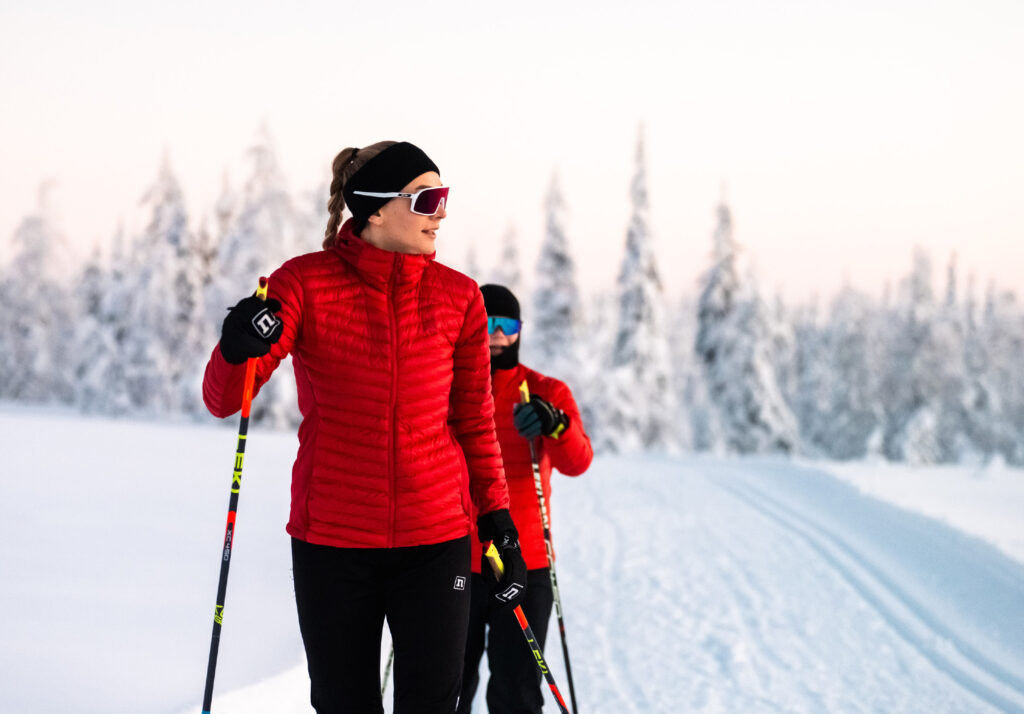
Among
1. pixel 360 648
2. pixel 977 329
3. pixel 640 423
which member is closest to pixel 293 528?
pixel 360 648

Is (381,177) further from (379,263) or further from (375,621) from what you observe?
(375,621)

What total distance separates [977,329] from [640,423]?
2904cm

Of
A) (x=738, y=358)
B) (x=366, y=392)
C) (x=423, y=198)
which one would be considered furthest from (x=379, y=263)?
(x=738, y=358)

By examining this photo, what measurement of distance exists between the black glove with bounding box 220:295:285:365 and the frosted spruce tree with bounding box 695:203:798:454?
3694cm

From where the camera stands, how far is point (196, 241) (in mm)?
39500

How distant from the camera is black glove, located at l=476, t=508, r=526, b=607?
3088 millimetres

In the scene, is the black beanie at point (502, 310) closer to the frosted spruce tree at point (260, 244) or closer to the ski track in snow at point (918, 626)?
the ski track in snow at point (918, 626)

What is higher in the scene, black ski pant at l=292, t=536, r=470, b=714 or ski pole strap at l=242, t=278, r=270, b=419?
ski pole strap at l=242, t=278, r=270, b=419

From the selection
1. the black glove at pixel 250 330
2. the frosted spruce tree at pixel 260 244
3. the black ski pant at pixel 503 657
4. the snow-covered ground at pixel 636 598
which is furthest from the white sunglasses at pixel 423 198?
the frosted spruce tree at pixel 260 244

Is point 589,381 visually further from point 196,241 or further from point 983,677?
point 983,677

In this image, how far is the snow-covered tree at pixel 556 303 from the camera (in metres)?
34.0

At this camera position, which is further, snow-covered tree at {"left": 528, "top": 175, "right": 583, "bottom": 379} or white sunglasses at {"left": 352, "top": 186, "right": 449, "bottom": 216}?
snow-covered tree at {"left": 528, "top": 175, "right": 583, "bottom": 379}

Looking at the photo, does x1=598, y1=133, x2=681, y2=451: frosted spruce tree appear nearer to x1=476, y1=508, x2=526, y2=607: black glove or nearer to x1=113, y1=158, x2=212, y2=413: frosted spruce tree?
x1=113, y1=158, x2=212, y2=413: frosted spruce tree

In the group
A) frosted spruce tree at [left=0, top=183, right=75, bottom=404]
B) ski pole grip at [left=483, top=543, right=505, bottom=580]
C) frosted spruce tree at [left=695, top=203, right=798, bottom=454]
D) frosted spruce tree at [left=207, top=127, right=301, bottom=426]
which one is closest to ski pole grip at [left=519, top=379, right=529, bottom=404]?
ski pole grip at [left=483, top=543, right=505, bottom=580]
